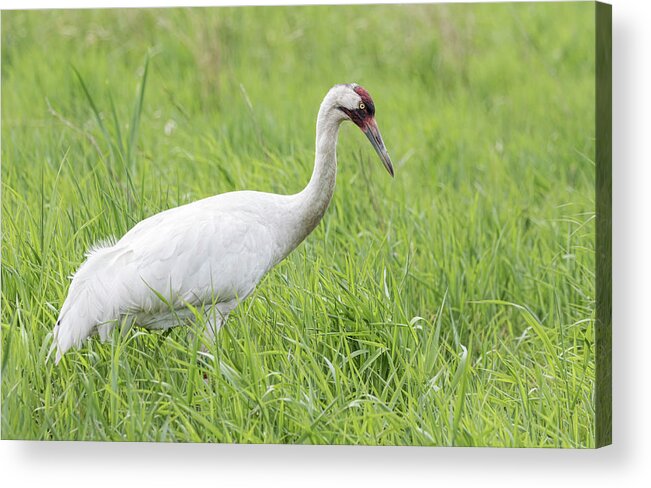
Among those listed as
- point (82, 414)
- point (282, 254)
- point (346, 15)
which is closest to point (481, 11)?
point (346, 15)

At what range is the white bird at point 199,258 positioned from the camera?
4.04m

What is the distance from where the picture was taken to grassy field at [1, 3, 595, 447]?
398 cm

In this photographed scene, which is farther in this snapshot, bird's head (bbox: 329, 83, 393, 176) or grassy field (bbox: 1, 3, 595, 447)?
bird's head (bbox: 329, 83, 393, 176)

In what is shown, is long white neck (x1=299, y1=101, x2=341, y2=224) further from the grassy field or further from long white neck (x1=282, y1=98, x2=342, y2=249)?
the grassy field

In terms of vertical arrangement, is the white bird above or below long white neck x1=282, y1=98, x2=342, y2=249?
below

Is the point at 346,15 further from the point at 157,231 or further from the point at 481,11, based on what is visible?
the point at 157,231

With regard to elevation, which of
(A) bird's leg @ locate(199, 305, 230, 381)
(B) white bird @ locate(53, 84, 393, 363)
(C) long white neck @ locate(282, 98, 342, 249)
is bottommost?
(A) bird's leg @ locate(199, 305, 230, 381)

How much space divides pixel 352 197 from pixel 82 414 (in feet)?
4.05

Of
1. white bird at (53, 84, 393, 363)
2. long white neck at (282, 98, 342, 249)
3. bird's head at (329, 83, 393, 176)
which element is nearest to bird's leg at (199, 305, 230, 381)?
white bird at (53, 84, 393, 363)

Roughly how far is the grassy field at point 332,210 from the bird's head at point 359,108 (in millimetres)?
406

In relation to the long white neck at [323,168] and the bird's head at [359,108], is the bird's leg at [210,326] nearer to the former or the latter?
the long white neck at [323,168]

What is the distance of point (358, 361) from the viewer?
13.4 ft

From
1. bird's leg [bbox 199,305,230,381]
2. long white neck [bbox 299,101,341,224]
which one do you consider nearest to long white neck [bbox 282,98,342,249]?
long white neck [bbox 299,101,341,224]

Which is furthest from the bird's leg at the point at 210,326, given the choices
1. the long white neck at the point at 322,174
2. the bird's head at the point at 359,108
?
the bird's head at the point at 359,108
